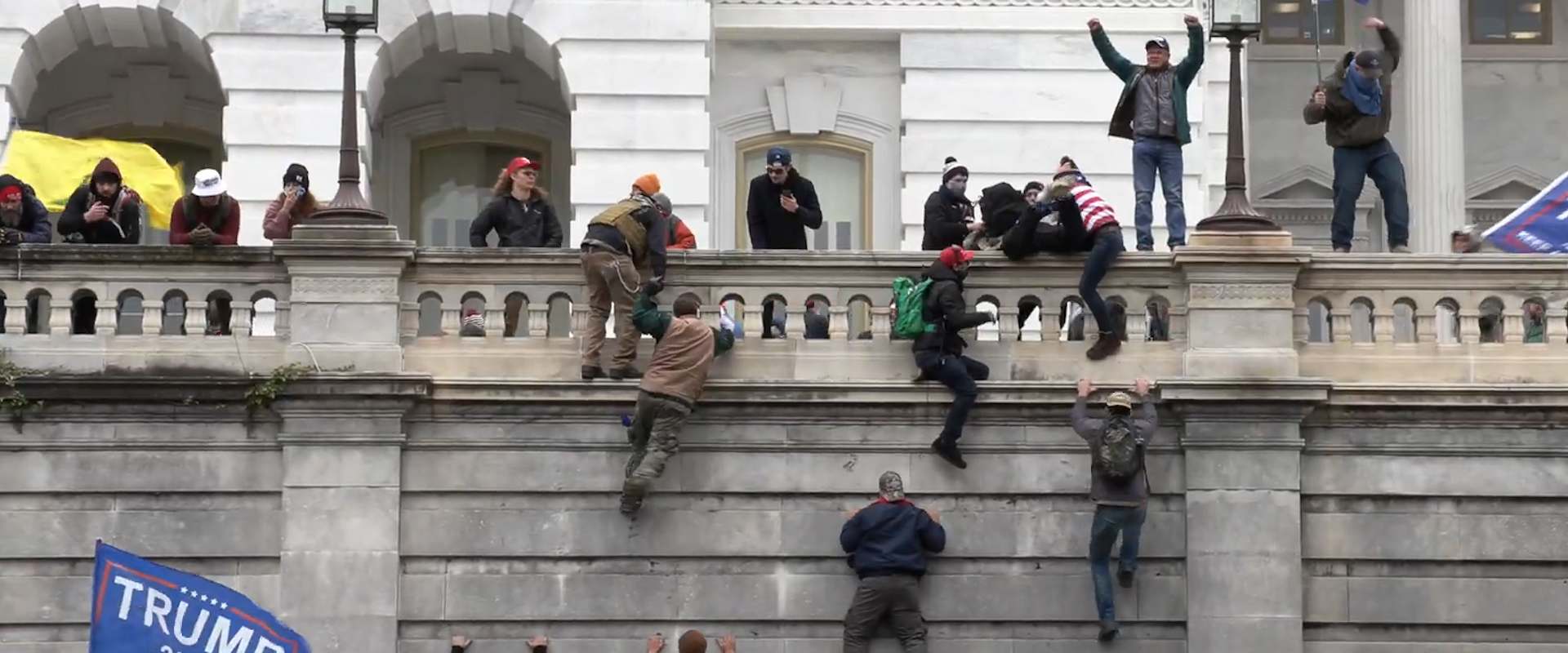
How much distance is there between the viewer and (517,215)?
2845 centimetres

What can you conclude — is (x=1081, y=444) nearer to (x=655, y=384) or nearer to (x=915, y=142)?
(x=655, y=384)

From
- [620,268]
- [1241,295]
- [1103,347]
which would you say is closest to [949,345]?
[1103,347]

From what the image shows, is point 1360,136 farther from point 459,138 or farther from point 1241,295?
point 459,138

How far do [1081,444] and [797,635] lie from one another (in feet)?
9.48

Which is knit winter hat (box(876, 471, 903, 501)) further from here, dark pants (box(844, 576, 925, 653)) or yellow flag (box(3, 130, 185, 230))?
yellow flag (box(3, 130, 185, 230))

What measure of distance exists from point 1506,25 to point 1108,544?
1776 centimetres

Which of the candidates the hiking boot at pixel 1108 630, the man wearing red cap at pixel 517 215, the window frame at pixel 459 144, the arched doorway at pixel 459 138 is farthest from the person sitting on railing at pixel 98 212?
the window frame at pixel 459 144

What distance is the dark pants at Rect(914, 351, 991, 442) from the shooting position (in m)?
27.0

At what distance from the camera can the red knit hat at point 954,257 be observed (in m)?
27.1

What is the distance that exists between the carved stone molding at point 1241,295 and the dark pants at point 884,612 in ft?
11.2

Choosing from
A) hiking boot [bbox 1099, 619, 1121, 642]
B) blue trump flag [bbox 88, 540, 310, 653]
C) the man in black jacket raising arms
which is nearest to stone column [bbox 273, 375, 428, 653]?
blue trump flag [bbox 88, 540, 310, 653]

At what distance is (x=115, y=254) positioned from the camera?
27.4m

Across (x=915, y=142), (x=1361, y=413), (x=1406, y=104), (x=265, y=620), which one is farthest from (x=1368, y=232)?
(x=265, y=620)

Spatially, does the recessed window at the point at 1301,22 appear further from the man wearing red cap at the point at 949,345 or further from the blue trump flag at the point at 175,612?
the blue trump flag at the point at 175,612
